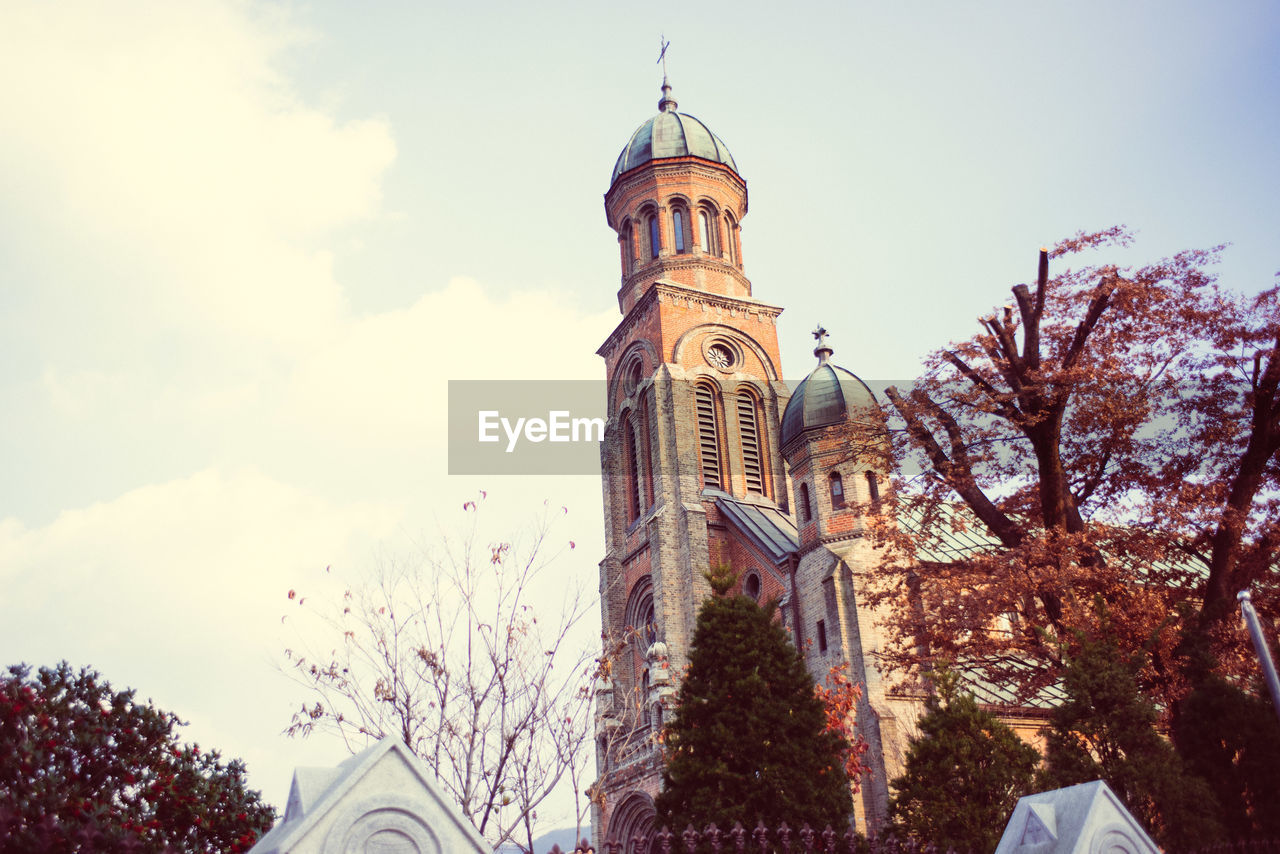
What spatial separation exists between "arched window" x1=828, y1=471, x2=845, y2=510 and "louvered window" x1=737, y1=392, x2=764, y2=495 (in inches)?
204

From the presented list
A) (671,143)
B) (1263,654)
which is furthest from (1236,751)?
(671,143)

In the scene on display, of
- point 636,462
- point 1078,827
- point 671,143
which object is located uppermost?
point 671,143

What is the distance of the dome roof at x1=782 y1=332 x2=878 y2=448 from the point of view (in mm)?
25750

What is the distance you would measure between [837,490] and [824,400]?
258 centimetres

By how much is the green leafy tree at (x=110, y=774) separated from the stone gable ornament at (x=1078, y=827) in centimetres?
838

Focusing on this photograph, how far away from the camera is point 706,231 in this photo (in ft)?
112

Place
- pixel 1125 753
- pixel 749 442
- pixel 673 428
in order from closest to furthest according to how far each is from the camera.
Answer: pixel 1125 753 < pixel 673 428 < pixel 749 442

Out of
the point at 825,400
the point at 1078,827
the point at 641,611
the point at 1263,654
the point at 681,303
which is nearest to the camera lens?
the point at 1078,827

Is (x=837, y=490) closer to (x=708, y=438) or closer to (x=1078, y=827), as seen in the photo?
(x=708, y=438)

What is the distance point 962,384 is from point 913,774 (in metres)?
6.31

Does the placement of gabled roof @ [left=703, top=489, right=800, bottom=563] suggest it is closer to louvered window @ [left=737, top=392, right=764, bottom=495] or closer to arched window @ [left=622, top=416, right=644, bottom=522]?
louvered window @ [left=737, top=392, right=764, bottom=495]

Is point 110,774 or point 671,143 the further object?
point 671,143

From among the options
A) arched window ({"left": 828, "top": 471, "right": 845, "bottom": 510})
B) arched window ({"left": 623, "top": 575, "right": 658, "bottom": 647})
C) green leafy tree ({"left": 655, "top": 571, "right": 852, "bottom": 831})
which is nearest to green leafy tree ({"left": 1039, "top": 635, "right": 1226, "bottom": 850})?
green leafy tree ({"left": 655, "top": 571, "right": 852, "bottom": 831})

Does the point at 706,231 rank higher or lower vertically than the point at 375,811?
higher
